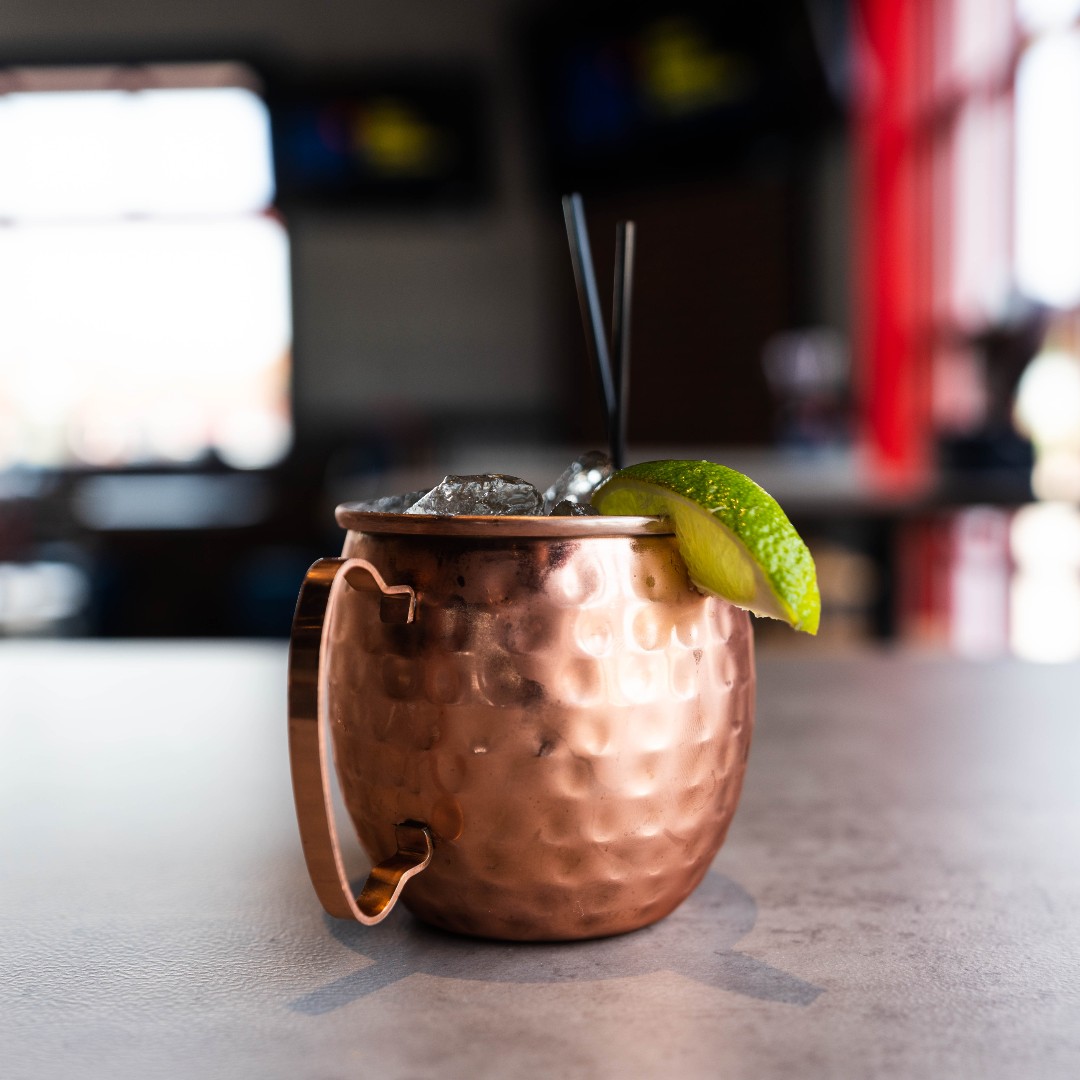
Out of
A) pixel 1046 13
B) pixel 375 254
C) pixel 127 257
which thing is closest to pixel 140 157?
pixel 127 257

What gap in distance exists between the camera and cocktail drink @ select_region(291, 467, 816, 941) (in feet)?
1.19

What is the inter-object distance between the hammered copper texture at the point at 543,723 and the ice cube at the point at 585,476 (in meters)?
0.07

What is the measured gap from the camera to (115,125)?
5961mm

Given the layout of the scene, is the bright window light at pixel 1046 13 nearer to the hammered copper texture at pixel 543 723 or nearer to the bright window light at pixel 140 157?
the hammered copper texture at pixel 543 723

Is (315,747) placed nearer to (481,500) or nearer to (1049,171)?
(481,500)

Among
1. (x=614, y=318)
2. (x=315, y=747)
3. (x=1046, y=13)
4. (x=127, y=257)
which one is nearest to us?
(x=315, y=747)

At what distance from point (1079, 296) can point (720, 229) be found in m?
2.70

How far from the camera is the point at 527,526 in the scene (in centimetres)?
36

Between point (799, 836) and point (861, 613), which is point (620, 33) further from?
point (799, 836)

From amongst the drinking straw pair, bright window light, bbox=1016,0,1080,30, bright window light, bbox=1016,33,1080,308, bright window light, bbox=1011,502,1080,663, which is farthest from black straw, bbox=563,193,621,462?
bright window light, bbox=1016,0,1080,30

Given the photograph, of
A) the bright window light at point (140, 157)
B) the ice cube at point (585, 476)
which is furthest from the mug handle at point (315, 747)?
the bright window light at point (140, 157)

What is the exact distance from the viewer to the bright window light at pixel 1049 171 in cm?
310

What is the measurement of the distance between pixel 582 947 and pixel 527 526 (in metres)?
0.14

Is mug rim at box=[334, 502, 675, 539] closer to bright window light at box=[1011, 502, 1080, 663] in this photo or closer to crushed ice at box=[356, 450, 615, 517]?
crushed ice at box=[356, 450, 615, 517]
